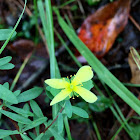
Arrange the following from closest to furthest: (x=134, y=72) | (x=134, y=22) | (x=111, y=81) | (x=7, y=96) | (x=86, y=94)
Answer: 1. (x=7, y=96)
2. (x=86, y=94)
3. (x=111, y=81)
4. (x=134, y=72)
5. (x=134, y=22)

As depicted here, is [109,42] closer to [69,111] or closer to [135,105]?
[135,105]

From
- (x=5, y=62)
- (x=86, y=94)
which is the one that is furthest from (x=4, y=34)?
(x=86, y=94)

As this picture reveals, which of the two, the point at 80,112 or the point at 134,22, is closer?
the point at 80,112

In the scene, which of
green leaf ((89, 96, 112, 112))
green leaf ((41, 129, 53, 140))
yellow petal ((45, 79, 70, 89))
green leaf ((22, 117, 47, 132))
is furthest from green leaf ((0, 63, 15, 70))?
green leaf ((89, 96, 112, 112))

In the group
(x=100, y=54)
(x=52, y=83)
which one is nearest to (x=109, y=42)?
(x=100, y=54)

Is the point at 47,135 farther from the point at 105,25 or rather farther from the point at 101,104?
the point at 105,25

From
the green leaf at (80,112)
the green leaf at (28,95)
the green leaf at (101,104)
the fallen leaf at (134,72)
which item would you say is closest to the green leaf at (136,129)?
the green leaf at (101,104)

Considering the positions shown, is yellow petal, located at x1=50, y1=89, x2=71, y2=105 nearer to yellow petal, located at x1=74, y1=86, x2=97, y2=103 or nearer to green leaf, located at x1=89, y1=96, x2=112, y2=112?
yellow petal, located at x1=74, y1=86, x2=97, y2=103
